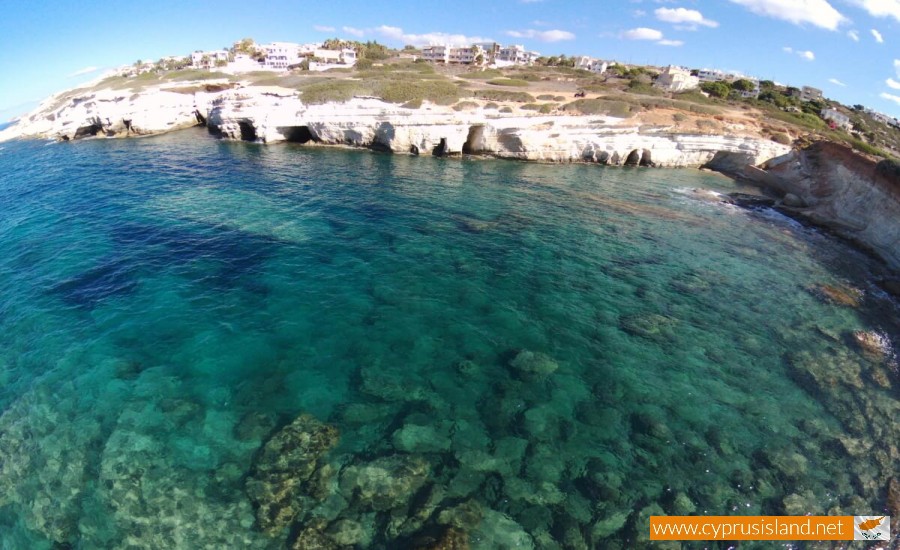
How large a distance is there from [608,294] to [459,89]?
4372 centimetres

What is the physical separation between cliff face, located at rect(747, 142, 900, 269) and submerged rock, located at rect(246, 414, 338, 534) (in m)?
36.8

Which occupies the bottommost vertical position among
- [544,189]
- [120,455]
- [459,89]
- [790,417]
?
[120,455]

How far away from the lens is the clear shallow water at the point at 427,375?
10117mm

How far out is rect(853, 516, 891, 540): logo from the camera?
9.66m

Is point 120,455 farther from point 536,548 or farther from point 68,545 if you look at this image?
point 536,548

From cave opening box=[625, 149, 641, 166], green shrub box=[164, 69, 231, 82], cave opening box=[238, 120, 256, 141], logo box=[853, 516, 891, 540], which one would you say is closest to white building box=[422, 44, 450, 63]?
green shrub box=[164, 69, 231, 82]

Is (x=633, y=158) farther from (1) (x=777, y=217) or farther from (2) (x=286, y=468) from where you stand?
(2) (x=286, y=468)

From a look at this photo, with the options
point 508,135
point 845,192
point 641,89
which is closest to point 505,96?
point 508,135

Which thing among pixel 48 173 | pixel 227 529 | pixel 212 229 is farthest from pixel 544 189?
pixel 48 173

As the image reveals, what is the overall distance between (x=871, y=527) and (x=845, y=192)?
34.6 m

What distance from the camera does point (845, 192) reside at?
106ft

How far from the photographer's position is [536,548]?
30.2 feet

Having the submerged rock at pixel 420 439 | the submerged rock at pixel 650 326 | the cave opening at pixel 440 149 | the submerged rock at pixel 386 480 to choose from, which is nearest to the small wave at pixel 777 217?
the submerged rock at pixel 650 326

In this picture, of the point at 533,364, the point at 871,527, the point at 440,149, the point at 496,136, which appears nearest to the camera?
the point at 871,527
